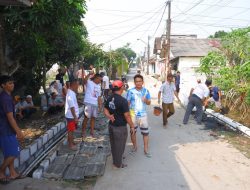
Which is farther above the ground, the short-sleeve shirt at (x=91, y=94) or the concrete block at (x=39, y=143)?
the short-sleeve shirt at (x=91, y=94)

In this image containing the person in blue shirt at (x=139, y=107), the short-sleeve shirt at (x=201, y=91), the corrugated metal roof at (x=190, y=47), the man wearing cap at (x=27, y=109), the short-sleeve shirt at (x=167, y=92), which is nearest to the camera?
the person in blue shirt at (x=139, y=107)

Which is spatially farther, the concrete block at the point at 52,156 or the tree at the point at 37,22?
the tree at the point at 37,22

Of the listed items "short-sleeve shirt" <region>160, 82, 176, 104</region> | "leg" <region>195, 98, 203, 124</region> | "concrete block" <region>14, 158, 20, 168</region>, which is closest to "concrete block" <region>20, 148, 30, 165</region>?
"concrete block" <region>14, 158, 20, 168</region>

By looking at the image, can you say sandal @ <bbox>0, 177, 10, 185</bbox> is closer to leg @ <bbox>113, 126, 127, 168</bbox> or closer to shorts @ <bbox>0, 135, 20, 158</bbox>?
shorts @ <bbox>0, 135, 20, 158</bbox>

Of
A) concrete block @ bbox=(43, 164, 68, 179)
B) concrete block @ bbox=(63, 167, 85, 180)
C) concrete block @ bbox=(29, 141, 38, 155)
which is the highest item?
concrete block @ bbox=(29, 141, 38, 155)

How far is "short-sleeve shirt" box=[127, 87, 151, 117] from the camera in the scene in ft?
23.4

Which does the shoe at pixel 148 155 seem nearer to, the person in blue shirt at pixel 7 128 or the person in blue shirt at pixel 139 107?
the person in blue shirt at pixel 139 107

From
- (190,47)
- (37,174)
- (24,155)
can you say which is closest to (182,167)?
(37,174)

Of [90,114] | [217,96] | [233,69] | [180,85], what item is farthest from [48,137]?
[180,85]

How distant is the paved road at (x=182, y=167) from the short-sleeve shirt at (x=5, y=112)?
1.71m

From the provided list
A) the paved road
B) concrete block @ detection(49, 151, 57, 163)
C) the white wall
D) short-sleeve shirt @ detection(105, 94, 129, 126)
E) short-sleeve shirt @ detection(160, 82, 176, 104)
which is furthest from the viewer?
the white wall

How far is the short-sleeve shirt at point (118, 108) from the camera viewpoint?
6074mm

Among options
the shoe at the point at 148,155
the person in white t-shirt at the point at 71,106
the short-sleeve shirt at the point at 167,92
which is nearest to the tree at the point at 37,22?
the person in white t-shirt at the point at 71,106

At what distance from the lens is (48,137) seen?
24.9ft
